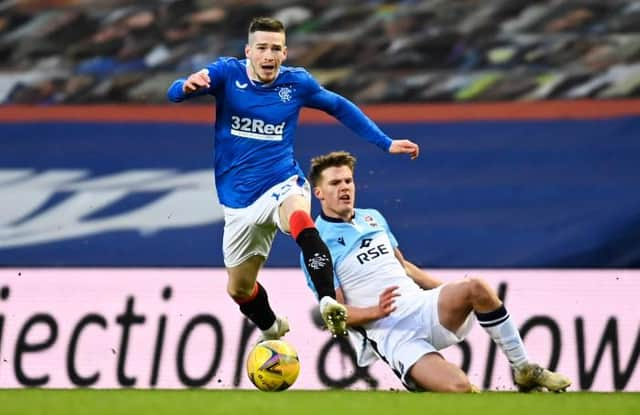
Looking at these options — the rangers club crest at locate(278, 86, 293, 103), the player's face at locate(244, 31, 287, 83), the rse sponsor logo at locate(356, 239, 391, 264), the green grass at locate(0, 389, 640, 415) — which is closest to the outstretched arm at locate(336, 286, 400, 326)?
the rse sponsor logo at locate(356, 239, 391, 264)

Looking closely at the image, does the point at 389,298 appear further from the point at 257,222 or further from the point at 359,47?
the point at 359,47

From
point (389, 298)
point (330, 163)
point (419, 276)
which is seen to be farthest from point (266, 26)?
point (419, 276)

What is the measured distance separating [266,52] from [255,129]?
437mm

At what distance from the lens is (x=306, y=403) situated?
5047 millimetres

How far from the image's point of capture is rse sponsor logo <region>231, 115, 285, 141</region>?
21.3ft

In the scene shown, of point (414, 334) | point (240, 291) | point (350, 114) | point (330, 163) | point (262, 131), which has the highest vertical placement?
point (350, 114)

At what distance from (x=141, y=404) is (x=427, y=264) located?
13.8 ft

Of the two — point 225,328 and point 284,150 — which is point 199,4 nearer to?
point 225,328

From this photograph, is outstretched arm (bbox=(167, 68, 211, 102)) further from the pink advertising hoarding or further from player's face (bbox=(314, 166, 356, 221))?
the pink advertising hoarding

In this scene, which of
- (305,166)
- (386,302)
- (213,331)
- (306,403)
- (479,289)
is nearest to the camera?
(306,403)

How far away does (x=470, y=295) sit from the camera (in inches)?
239

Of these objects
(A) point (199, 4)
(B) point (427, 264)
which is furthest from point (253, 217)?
(A) point (199, 4)

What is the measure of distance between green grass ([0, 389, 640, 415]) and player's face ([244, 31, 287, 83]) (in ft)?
5.52

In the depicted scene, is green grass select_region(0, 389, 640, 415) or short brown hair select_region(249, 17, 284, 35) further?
short brown hair select_region(249, 17, 284, 35)
